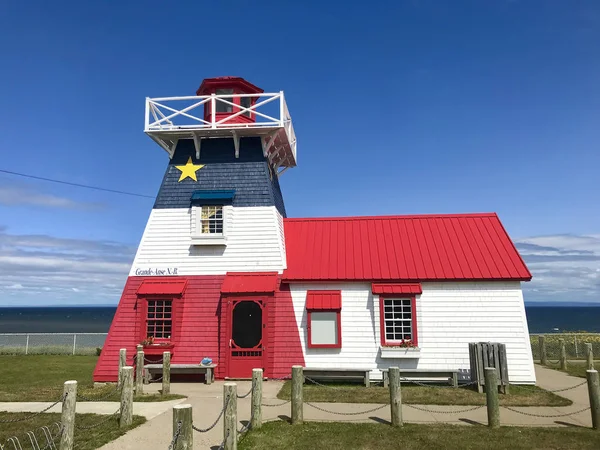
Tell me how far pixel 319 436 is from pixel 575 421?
5.62 m

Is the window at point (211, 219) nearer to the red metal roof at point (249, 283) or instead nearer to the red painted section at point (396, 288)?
the red metal roof at point (249, 283)

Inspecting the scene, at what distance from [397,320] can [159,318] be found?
26.2ft

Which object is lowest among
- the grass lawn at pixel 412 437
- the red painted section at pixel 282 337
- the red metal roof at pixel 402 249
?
the grass lawn at pixel 412 437

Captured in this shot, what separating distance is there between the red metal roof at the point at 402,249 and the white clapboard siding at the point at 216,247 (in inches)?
42.4

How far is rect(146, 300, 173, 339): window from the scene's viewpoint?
15.3 meters

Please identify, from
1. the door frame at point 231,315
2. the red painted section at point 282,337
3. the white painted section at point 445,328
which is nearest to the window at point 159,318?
the door frame at point 231,315

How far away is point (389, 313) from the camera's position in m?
14.8

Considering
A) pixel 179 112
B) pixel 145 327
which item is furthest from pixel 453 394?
pixel 179 112

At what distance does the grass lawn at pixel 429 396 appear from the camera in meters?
11.5

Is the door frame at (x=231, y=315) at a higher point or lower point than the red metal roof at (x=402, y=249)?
lower

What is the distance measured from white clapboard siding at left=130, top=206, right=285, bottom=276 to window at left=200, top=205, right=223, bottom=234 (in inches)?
11.2

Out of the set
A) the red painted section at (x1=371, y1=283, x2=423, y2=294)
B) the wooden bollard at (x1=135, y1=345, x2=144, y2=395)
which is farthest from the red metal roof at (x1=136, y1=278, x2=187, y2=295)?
the red painted section at (x1=371, y1=283, x2=423, y2=294)

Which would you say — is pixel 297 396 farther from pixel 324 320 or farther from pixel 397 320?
pixel 397 320

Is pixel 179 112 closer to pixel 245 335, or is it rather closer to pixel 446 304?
pixel 245 335
